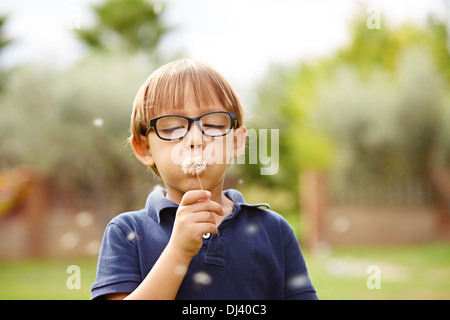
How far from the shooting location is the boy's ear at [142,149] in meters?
1.06

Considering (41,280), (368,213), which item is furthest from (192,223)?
(368,213)

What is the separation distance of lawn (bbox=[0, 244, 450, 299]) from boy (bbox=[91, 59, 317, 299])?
2.84 meters

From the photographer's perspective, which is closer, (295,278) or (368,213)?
(295,278)

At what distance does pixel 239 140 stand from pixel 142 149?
0.72ft

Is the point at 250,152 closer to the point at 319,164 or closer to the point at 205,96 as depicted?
the point at 205,96

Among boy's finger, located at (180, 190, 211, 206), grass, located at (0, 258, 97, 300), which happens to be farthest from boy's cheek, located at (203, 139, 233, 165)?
grass, located at (0, 258, 97, 300)

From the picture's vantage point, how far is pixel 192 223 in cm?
87

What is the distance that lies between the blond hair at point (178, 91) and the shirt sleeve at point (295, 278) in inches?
12.5

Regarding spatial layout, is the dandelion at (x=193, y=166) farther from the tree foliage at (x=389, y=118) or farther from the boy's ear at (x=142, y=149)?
the tree foliage at (x=389, y=118)

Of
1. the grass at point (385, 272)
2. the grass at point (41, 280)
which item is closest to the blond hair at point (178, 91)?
the grass at point (41, 280)

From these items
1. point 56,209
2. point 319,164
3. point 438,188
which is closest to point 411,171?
point 438,188

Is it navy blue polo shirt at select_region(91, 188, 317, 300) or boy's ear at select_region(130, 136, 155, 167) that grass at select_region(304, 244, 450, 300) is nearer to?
navy blue polo shirt at select_region(91, 188, 317, 300)

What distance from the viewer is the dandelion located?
3.12 ft

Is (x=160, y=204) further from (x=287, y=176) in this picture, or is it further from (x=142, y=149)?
(x=287, y=176)
